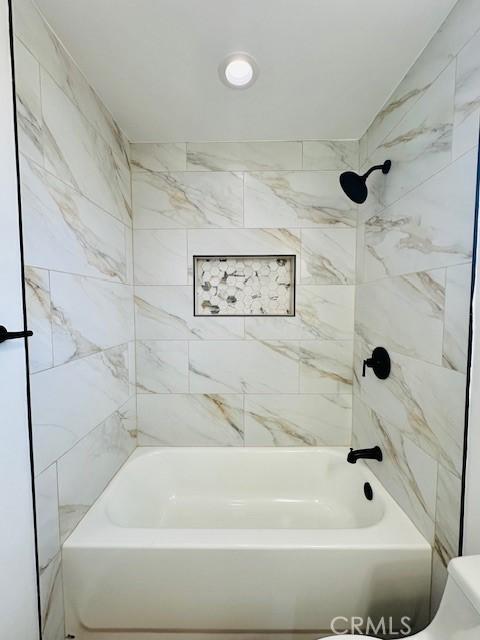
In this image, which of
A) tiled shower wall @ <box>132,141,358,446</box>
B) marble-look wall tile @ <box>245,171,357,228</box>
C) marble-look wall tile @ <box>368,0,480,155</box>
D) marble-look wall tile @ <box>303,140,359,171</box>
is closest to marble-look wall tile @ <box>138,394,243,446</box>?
tiled shower wall @ <box>132,141,358,446</box>

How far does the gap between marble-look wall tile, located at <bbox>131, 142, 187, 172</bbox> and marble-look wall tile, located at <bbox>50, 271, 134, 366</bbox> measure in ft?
2.52

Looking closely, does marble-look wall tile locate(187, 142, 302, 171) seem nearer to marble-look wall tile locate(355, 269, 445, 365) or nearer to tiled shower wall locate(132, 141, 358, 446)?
tiled shower wall locate(132, 141, 358, 446)

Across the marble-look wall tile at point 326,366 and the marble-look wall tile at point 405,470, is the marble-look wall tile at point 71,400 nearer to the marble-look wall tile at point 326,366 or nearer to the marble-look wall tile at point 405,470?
the marble-look wall tile at point 326,366

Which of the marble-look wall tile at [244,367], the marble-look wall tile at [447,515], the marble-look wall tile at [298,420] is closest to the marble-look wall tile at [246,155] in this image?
the marble-look wall tile at [244,367]

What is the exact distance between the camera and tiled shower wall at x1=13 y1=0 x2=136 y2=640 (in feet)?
3.09

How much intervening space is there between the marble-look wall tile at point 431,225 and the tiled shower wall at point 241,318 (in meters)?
0.42

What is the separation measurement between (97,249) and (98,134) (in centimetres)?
54

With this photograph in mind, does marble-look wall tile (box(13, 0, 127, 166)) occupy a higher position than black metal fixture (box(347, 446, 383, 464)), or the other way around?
marble-look wall tile (box(13, 0, 127, 166))

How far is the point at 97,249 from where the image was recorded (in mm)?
1372

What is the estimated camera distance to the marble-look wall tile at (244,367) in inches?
72.4

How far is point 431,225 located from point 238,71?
0.96 meters

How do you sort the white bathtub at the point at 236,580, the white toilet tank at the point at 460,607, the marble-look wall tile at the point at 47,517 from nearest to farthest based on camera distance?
the white toilet tank at the point at 460,607 < the marble-look wall tile at the point at 47,517 < the white bathtub at the point at 236,580

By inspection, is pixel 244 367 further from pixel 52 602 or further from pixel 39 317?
pixel 52 602

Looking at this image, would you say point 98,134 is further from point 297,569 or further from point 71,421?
point 297,569
